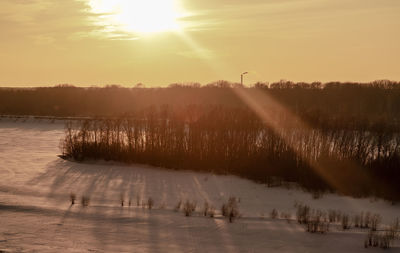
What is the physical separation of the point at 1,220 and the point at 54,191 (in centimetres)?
309

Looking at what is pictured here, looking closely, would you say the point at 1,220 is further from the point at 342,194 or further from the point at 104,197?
the point at 342,194

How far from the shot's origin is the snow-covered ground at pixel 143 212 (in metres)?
6.79

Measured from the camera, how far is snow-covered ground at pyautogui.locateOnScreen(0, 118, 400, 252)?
679cm

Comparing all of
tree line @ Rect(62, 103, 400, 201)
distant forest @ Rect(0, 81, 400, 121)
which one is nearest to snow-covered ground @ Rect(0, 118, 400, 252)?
tree line @ Rect(62, 103, 400, 201)

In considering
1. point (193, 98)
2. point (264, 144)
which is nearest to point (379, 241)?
point (264, 144)

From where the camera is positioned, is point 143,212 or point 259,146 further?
point 259,146

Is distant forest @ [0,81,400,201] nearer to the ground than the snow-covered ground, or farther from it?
Answer: farther from it

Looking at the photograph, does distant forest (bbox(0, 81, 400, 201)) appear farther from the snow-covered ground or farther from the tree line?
the snow-covered ground

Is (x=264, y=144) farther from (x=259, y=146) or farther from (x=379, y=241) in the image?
(x=379, y=241)

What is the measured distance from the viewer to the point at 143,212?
28.8 ft

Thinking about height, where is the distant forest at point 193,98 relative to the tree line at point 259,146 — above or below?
above

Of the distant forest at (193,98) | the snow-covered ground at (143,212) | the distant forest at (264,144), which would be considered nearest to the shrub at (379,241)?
the snow-covered ground at (143,212)

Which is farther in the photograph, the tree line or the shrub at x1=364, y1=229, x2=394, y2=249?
the tree line

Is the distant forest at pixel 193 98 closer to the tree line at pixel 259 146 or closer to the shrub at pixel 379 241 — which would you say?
the tree line at pixel 259 146
